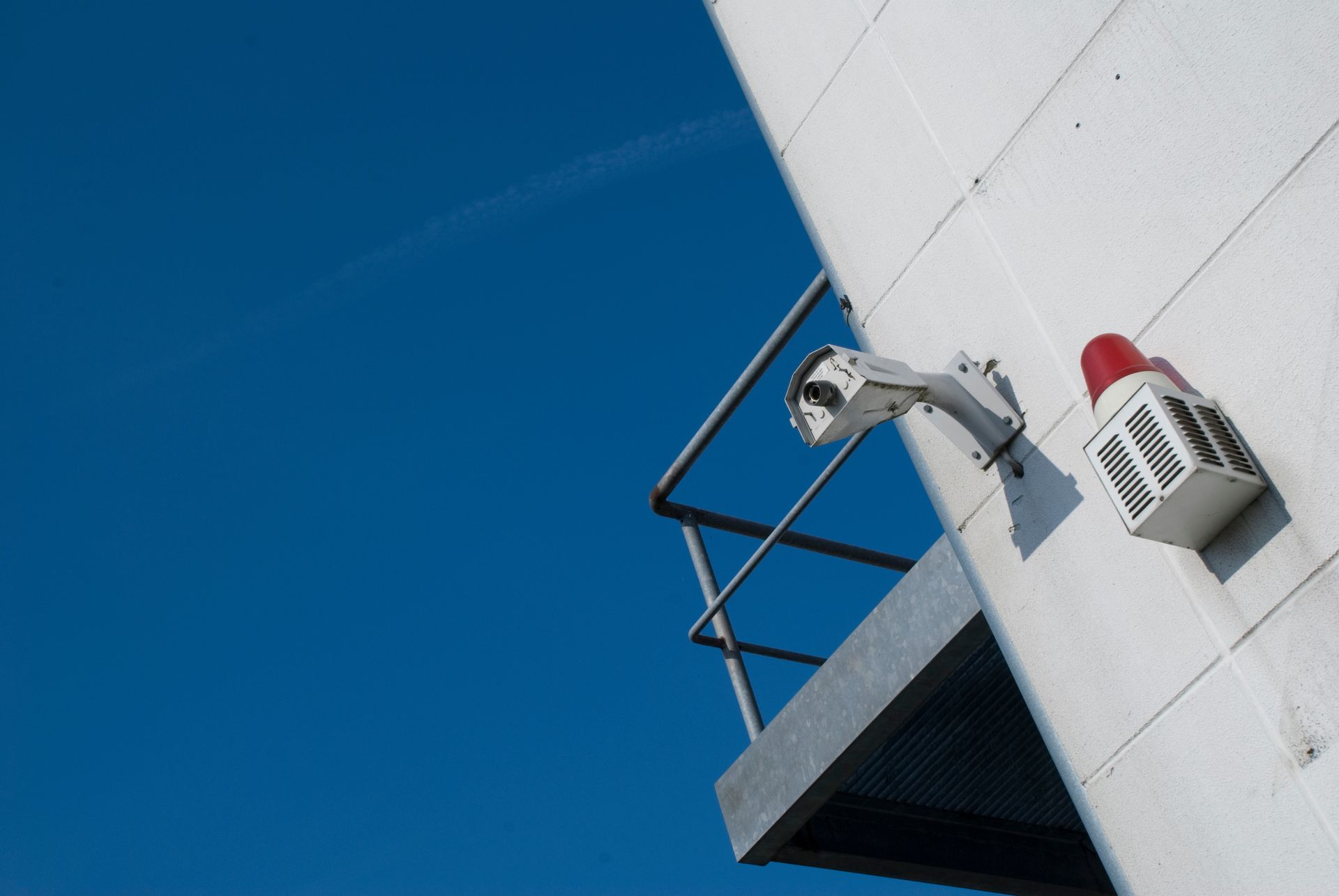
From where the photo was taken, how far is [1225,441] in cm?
304

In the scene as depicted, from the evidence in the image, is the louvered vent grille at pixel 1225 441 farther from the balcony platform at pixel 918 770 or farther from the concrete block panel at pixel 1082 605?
the balcony platform at pixel 918 770

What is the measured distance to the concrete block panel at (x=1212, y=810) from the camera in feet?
9.45

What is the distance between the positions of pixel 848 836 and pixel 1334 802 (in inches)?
115

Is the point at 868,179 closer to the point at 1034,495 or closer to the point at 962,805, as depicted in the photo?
the point at 1034,495

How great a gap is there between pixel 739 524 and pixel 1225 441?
136 inches

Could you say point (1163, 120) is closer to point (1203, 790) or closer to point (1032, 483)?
point (1032, 483)

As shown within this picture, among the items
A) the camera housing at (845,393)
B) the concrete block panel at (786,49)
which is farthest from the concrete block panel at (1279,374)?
the concrete block panel at (786,49)

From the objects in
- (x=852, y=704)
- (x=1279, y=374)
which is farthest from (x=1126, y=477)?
(x=852, y=704)

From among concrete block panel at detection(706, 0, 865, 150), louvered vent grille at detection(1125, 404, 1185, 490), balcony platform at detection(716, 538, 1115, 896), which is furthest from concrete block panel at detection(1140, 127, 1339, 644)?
concrete block panel at detection(706, 0, 865, 150)

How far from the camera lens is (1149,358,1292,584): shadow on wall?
9.83 feet

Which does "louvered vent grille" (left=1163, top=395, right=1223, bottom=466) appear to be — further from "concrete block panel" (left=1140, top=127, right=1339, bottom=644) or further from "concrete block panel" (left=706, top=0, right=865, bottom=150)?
"concrete block panel" (left=706, top=0, right=865, bottom=150)

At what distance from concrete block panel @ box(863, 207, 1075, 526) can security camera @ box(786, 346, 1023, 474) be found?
0.05 m

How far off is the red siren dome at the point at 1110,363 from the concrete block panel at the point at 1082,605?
24 centimetres

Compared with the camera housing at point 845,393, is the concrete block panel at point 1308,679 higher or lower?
lower
